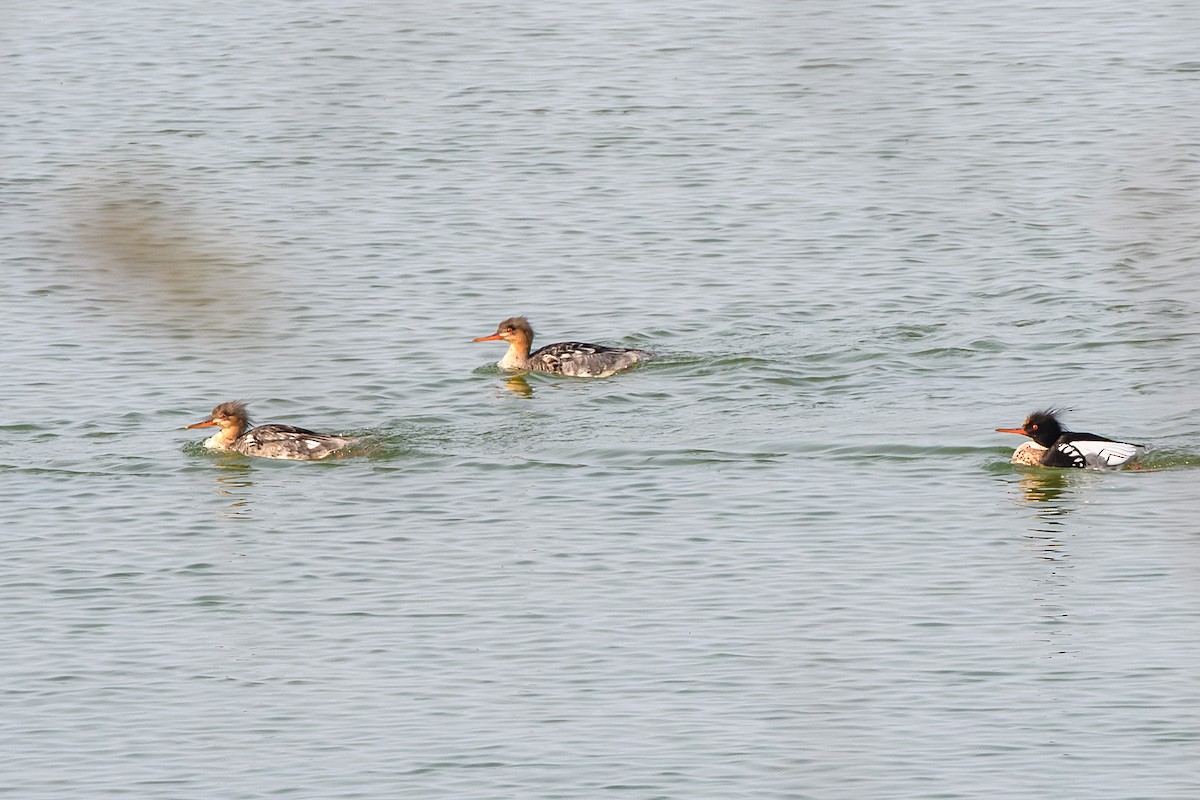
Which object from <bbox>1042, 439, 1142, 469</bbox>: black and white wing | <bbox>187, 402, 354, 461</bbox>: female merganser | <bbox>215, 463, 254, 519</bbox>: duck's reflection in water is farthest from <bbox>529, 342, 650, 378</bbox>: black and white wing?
<bbox>1042, 439, 1142, 469</bbox>: black and white wing

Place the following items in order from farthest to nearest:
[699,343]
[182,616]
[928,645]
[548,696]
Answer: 1. [699,343]
2. [182,616]
3. [928,645]
4. [548,696]

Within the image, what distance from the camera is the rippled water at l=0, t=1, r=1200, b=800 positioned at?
289 cm

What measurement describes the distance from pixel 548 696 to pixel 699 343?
8476mm

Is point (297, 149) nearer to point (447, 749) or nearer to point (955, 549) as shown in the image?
point (955, 549)

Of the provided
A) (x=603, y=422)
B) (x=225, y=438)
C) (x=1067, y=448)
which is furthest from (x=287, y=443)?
(x=1067, y=448)

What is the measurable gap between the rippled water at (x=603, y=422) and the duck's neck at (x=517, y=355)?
0.18m

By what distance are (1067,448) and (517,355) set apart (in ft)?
17.1

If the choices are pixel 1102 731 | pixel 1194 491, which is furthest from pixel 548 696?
pixel 1194 491

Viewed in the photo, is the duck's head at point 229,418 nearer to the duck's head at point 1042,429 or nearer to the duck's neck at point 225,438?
the duck's neck at point 225,438

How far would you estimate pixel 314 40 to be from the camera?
6.72 ft

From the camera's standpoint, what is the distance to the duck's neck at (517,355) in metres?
17.0

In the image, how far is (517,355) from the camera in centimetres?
1705

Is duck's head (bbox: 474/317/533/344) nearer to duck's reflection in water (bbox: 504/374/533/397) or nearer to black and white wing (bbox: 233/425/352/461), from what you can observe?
duck's reflection in water (bbox: 504/374/533/397)

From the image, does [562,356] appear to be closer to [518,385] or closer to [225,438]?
[518,385]
